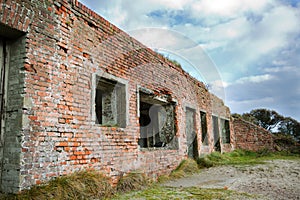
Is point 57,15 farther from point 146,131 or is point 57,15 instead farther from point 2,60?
point 146,131

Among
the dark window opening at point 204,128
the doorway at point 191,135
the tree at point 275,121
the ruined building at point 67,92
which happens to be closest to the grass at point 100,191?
the ruined building at point 67,92

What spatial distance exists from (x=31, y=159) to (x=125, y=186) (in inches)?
83.1

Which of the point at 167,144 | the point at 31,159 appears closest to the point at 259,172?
the point at 167,144

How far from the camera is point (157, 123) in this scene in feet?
29.3

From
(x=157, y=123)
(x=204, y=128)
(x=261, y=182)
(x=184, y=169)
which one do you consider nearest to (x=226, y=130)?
(x=204, y=128)

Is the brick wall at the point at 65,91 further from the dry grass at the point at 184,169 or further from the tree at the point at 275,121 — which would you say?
the tree at the point at 275,121

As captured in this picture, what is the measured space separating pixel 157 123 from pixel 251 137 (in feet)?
29.4

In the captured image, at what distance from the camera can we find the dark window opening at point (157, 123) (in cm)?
832

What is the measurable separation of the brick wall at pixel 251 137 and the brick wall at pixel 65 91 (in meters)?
10.6

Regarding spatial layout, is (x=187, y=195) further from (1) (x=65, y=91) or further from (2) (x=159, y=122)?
(2) (x=159, y=122)

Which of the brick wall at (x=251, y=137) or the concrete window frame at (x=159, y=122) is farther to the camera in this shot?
the brick wall at (x=251, y=137)

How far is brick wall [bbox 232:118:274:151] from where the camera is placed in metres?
14.9

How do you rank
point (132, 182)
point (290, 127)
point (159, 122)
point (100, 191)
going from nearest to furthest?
1. point (100, 191)
2. point (132, 182)
3. point (159, 122)
4. point (290, 127)

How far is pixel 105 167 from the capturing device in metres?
4.83
